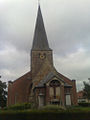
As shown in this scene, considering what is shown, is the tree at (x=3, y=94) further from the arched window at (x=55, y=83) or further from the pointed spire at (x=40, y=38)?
the arched window at (x=55, y=83)

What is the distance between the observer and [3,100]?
148 feet

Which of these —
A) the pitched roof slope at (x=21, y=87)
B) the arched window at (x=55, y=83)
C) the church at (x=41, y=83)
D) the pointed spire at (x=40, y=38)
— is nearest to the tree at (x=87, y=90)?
the church at (x=41, y=83)

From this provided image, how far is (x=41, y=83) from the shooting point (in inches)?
1340

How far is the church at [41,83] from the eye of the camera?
3209 cm

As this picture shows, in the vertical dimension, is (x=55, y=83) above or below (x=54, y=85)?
above

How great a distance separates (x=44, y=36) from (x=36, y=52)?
223 inches
